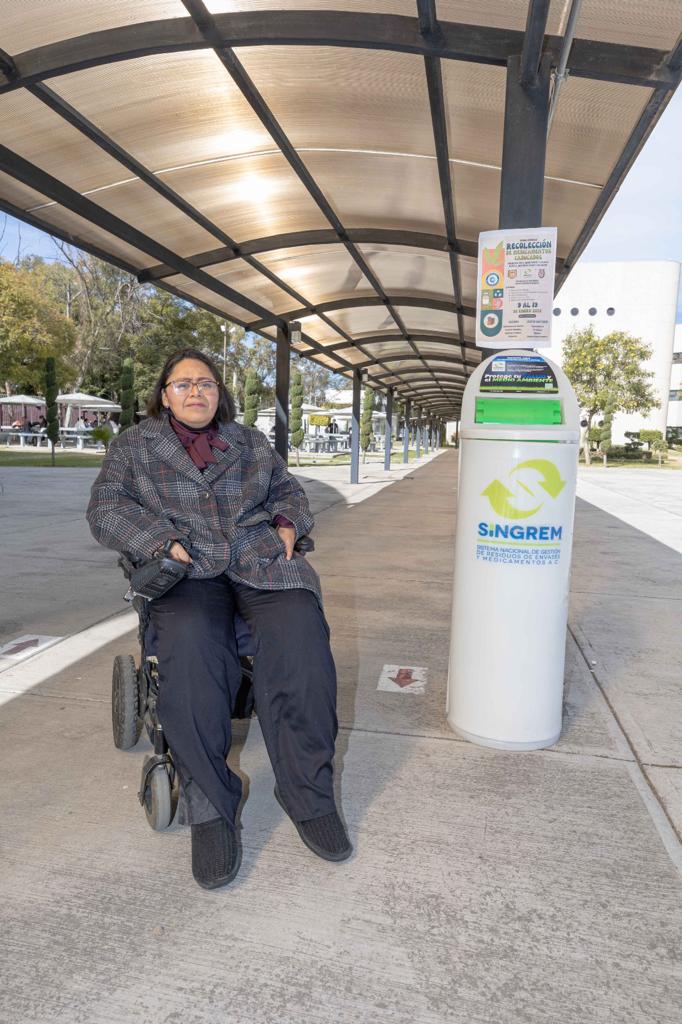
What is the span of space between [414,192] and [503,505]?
12.7ft

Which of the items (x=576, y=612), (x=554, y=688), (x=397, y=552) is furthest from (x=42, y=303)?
(x=554, y=688)

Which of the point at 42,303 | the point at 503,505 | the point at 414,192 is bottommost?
the point at 503,505

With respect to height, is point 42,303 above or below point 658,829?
above

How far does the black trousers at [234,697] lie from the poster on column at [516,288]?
1.53 metres

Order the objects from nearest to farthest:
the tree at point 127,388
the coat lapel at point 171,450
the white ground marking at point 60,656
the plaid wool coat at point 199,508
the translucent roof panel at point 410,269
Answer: the plaid wool coat at point 199,508 → the coat lapel at point 171,450 → the white ground marking at point 60,656 → the translucent roof panel at point 410,269 → the tree at point 127,388

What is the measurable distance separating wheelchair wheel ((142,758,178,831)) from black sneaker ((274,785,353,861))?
1.27 ft

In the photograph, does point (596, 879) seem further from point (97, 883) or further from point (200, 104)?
point (200, 104)

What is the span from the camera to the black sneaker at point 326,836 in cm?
222

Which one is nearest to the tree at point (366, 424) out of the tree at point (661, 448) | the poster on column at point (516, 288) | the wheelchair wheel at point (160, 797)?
the tree at point (661, 448)

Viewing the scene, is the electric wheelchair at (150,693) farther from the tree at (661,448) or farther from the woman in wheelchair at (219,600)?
the tree at (661,448)

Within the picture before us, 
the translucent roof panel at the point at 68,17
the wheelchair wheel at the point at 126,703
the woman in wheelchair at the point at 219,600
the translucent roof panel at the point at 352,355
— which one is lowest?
the wheelchair wheel at the point at 126,703

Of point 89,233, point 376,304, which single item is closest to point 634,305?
point 376,304

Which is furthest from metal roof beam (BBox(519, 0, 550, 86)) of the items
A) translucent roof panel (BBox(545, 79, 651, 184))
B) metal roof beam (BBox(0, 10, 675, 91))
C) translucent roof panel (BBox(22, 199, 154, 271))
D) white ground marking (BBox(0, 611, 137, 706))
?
translucent roof panel (BBox(22, 199, 154, 271))

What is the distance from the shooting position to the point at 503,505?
9.35 feet
